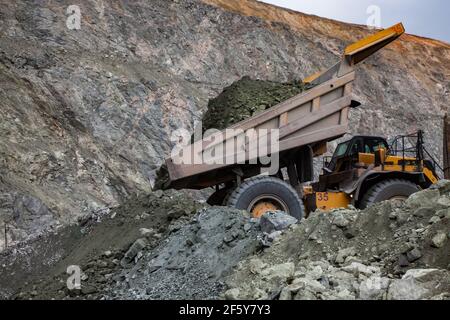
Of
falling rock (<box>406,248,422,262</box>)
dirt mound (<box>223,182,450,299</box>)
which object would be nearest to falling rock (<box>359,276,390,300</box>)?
dirt mound (<box>223,182,450,299</box>)

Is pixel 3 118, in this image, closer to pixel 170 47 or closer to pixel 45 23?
pixel 45 23

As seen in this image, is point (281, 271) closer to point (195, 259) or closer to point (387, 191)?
point (195, 259)

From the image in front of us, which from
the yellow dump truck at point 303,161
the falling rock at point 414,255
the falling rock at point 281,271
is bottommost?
the falling rock at point 281,271

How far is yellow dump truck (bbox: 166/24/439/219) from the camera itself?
25.3 feet

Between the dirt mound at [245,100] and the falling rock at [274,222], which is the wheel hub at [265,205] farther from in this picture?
the falling rock at [274,222]

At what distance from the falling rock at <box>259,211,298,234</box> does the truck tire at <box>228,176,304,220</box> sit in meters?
1.59

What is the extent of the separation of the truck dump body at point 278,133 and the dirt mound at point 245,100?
0.28 meters

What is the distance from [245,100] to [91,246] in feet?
10.4

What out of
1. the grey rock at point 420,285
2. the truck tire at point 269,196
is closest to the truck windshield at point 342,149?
the truck tire at point 269,196

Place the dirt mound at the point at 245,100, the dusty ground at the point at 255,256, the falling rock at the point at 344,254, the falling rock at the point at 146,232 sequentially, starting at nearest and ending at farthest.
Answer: the dusty ground at the point at 255,256 < the falling rock at the point at 344,254 < the falling rock at the point at 146,232 < the dirt mound at the point at 245,100

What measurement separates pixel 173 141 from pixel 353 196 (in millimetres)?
9512

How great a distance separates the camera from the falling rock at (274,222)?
579cm

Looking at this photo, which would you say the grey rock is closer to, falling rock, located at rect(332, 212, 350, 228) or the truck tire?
falling rock, located at rect(332, 212, 350, 228)

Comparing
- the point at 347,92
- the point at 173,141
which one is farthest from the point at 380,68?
the point at 347,92
